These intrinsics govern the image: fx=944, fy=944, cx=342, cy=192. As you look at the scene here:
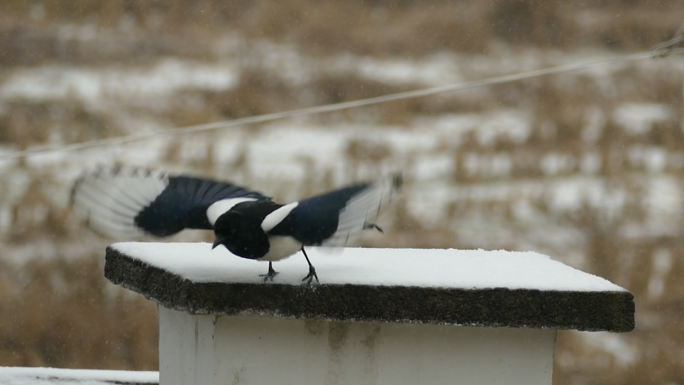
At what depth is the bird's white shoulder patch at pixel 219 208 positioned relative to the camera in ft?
4.20

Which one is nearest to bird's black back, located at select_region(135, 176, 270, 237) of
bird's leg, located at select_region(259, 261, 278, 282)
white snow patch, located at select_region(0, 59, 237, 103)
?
bird's leg, located at select_region(259, 261, 278, 282)

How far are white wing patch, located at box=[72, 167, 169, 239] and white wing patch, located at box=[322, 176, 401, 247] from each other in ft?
0.94

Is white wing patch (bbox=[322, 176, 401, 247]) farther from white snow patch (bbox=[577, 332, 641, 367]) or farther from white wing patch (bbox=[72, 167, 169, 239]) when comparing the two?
white snow patch (bbox=[577, 332, 641, 367])

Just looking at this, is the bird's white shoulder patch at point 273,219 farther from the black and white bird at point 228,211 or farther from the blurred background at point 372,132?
the blurred background at point 372,132

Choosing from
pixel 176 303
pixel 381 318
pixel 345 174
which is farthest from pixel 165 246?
pixel 345 174

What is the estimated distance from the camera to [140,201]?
1.34 meters

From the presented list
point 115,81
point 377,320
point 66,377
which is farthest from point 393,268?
point 115,81

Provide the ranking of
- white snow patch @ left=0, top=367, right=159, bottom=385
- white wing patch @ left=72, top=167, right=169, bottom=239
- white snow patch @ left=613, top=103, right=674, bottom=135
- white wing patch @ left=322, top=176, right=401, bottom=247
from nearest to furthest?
1. white wing patch @ left=322, top=176, right=401, bottom=247
2. white wing patch @ left=72, top=167, right=169, bottom=239
3. white snow patch @ left=0, top=367, right=159, bottom=385
4. white snow patch @ left=613, top=103, right=674, bottom=135

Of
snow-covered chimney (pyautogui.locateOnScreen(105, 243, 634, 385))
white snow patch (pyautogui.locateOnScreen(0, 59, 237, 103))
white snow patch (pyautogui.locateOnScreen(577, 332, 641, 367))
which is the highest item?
white snow patch (pyautogui.locateOnScreen(0, 59, 237, 103))

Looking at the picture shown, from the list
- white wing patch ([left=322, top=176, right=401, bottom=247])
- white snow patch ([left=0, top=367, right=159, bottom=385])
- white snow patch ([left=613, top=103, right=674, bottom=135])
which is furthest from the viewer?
white snow patch ([left=613, top=103, right=674, bottom=135])

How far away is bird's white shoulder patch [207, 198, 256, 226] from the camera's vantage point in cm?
128

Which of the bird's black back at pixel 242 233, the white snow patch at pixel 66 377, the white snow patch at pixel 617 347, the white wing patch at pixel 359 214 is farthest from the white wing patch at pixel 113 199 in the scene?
the white snow patch at pixel 617 347

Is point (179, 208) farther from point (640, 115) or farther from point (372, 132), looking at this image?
point (640, 115)

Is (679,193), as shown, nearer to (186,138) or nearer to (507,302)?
(186,138)
